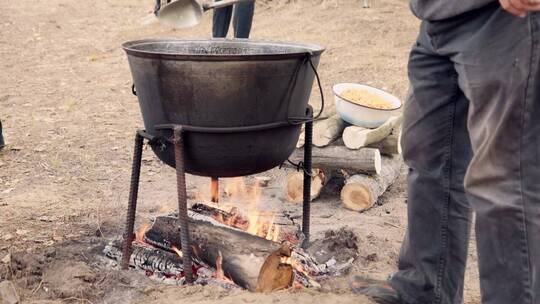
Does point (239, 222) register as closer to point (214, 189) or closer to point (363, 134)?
point (214, 189)

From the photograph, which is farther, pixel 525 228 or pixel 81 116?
pixel 81 116

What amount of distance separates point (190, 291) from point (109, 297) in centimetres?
38

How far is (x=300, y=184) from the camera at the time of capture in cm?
425

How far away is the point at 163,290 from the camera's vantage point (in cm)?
278

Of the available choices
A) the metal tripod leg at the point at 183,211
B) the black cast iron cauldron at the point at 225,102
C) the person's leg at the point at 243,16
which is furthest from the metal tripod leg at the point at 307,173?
the person's leg at the point at 243,16

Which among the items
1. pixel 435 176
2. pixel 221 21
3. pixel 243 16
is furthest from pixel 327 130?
pixel 221 21

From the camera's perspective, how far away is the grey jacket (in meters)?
1.92

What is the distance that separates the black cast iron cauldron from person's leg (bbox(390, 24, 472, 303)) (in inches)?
23.2

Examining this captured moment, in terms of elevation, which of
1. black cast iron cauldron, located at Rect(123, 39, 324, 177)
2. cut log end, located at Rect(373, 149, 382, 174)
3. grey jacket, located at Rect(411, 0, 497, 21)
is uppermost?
grey jacket, located at Rect(411, 0, 497, 21)

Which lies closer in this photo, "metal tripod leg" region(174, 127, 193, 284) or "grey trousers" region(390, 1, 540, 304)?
"grey trousers" region(390, 1, 540, 304)

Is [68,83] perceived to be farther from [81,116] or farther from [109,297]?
[109,297]

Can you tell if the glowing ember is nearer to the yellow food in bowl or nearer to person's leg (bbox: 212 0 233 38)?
the yellow food in bowl

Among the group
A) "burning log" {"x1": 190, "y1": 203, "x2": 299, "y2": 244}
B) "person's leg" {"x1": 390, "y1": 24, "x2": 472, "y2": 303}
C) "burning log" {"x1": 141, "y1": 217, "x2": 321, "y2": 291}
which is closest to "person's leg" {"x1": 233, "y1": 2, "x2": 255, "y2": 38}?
"burning log" {"x1": 190, "y1": 203, "x2": 299, "y2": 244}

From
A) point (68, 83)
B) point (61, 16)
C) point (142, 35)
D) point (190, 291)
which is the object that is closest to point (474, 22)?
point (190, 291)
